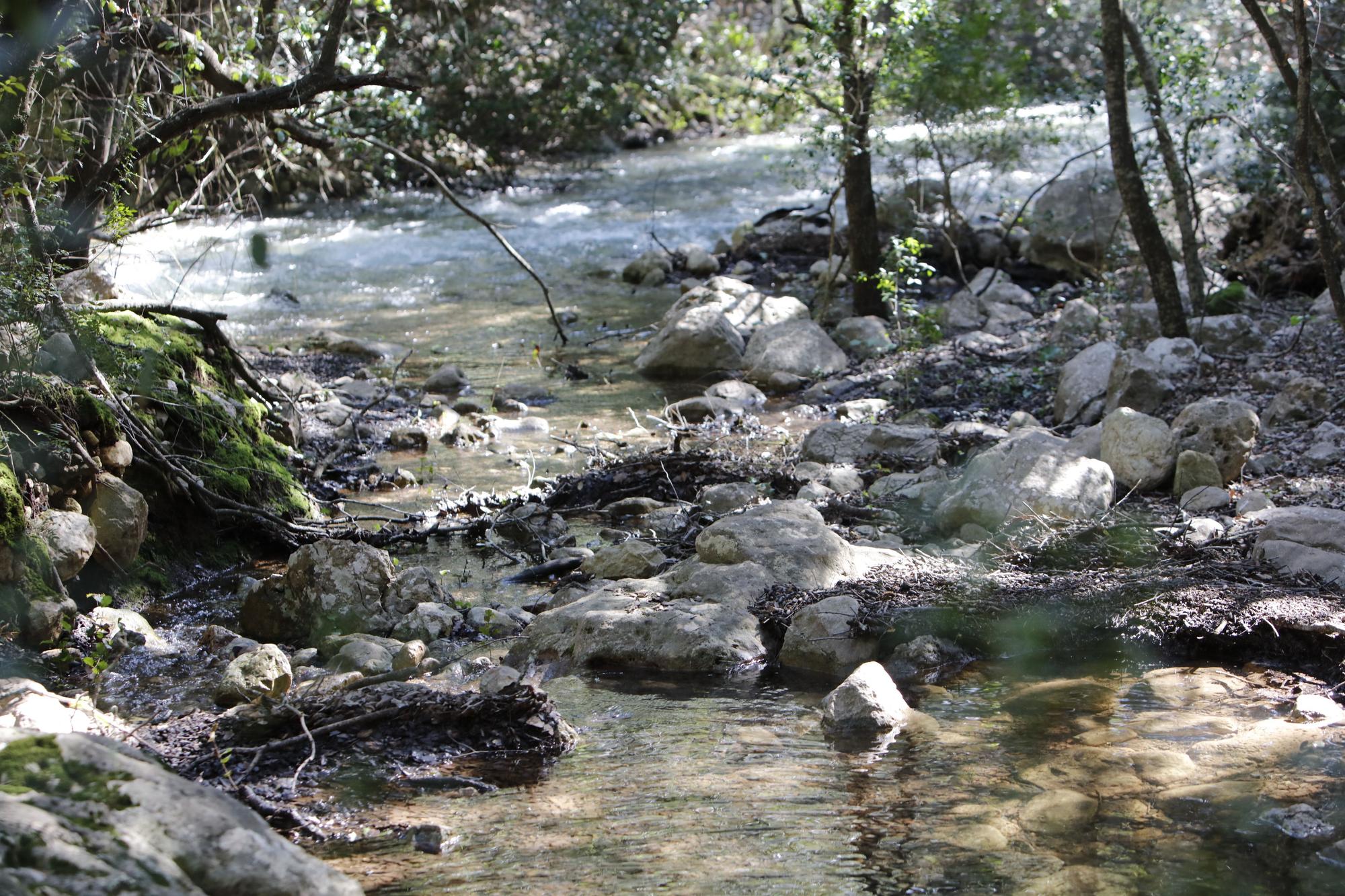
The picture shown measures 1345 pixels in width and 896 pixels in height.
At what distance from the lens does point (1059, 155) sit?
17.5 m

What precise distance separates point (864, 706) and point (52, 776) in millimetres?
2317

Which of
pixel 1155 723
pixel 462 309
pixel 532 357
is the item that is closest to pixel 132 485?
pixel 1155 723

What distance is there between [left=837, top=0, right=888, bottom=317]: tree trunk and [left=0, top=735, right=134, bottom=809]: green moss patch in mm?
7975

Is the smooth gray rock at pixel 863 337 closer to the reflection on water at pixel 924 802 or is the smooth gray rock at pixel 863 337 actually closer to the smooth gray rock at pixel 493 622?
the smooth gray rock at pixel 493 622

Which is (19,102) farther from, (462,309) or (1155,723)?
(462,309)

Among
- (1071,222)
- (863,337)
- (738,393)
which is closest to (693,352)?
(738,393)

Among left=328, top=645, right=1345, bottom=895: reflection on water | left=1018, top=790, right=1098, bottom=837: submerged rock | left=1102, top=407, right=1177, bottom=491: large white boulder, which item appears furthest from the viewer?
left=1102, top=407, right=1177, bottom=491: large white boulder

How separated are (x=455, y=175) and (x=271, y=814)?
17636 millimetres

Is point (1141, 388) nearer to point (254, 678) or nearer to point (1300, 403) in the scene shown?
point (1300, 403)

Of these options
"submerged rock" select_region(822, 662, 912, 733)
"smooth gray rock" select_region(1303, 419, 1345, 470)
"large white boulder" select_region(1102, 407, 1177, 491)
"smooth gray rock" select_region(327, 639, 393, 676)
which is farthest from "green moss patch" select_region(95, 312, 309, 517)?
"smooth gray rock" select_region(1303, 419, 1345, 470)

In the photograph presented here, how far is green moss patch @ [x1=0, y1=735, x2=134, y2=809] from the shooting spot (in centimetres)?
212

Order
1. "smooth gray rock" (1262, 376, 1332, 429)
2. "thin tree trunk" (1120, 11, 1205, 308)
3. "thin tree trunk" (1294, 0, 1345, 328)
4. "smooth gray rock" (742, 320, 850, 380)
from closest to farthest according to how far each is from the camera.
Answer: "thin tree trunk" (1294, 0, 1345, 328) < "smooth gray rock" (1262, 376, 1332, 429) < "thin tree trunk" (1120, 11, 1205, 308) < "smooth gray rock" (742, 320, 850, 380)

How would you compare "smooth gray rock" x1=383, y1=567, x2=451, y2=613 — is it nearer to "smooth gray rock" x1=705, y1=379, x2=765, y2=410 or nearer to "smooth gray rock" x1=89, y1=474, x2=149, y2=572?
"smooth gray rock" x1=89, y1=474, x2=149, y2=572

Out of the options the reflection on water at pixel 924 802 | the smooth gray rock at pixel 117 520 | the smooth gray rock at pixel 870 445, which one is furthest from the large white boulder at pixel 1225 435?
the smooth gray rock at pixel 117 520
